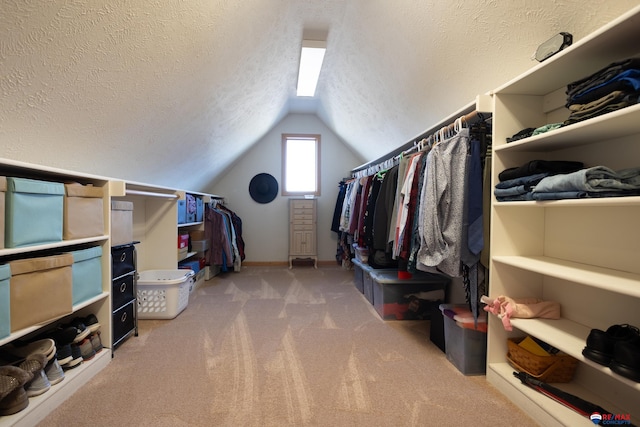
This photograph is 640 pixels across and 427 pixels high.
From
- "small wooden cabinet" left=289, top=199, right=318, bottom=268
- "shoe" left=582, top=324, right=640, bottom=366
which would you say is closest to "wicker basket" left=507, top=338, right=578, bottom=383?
"shoe" left=582, top=324, right=640, bottom=366

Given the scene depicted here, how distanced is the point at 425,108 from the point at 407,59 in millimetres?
465

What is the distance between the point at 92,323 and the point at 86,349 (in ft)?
0.51

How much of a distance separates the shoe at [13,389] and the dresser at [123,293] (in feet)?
2.23

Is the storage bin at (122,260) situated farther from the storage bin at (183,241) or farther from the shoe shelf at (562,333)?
the shoe shelf at (562,333)

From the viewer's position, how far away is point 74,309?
1.51 metres

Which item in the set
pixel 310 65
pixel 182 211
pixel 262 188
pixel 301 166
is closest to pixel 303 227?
pixel 262 188

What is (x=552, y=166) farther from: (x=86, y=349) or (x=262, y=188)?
(x=262, y=188)

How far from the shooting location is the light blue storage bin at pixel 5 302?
1139 mm

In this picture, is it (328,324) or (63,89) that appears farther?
(328,324)

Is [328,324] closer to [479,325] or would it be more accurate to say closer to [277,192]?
[479,325]

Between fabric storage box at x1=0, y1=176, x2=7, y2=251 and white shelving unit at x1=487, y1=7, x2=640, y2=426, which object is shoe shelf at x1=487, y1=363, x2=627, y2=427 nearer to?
white shelving unit at x1=487, y1=7, x2=640, y2=426

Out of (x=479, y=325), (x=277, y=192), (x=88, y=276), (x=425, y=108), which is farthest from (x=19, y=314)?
(x=277, y=192)

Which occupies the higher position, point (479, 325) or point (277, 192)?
point (277, 192)

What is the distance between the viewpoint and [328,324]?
2.41 m
